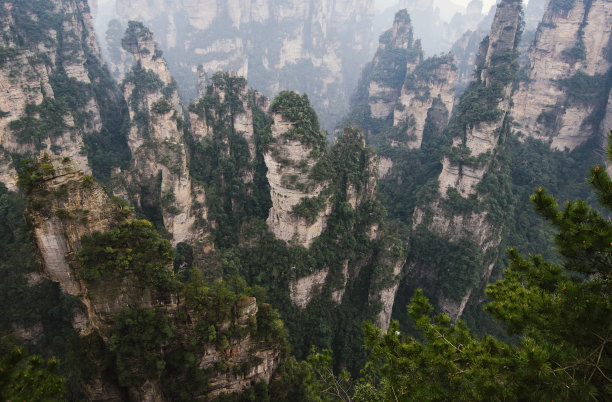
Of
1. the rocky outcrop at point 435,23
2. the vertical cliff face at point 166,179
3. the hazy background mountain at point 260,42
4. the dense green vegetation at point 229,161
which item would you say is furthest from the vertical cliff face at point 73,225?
the rocky outcrop at point 435,23

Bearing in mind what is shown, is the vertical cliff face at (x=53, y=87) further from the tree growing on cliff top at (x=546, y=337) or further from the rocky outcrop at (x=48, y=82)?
the tree growing on cliff top at (x=546, y=337)

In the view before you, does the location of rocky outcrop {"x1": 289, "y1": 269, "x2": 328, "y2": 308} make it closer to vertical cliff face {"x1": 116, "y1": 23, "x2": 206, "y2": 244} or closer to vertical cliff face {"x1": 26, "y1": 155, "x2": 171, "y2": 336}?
vertical cliff face {"x1": 116, "y1": 23, "x2": 206, "y2": 244}

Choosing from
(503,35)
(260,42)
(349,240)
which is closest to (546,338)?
(349,240)

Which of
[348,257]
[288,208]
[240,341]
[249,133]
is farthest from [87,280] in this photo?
[249,133]

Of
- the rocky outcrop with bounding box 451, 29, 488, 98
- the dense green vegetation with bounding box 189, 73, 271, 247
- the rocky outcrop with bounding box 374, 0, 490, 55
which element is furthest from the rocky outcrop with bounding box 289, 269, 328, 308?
the rocky outcrop with bounding box 374, 0, 490, 55

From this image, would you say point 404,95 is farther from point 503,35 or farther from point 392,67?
point 503,35

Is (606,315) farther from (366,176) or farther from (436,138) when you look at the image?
(436,138)
